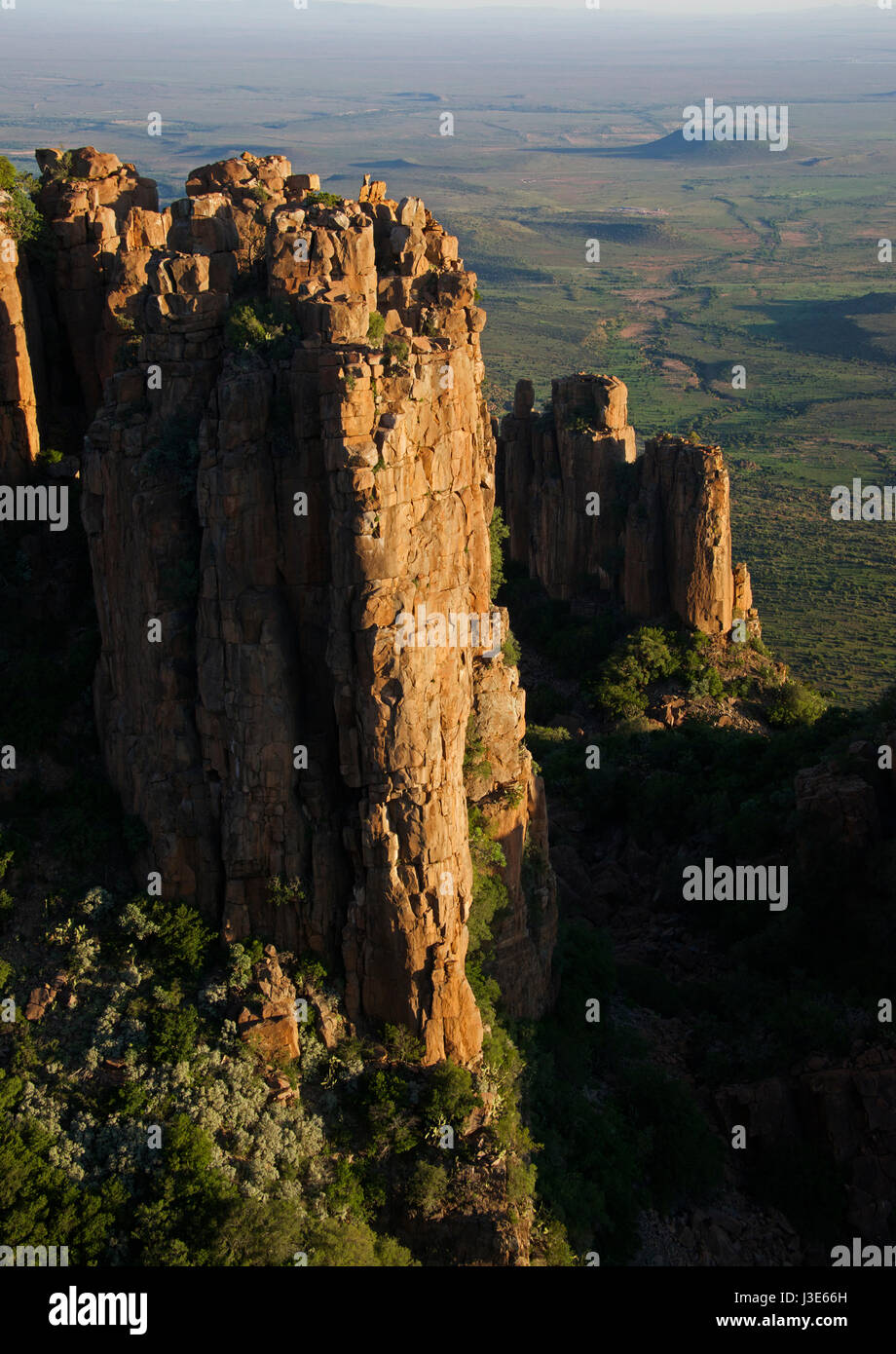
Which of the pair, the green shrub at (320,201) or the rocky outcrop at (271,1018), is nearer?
the rocky outcrop at (271,1018)

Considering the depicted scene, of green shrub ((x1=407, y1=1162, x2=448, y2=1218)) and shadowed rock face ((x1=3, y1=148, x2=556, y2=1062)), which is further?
green shrub ((x1=407, y1=1162, x2=448, y2=1218))

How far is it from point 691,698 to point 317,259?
38.4m

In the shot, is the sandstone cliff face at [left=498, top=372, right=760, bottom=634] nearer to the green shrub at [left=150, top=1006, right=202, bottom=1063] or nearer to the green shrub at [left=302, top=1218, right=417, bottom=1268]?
the green shrub at [left=150, top=1006, right=202, bottom=1063]

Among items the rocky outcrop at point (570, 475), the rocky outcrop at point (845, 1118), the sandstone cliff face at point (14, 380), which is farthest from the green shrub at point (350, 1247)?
the rocky outcrop at point (570, 475)

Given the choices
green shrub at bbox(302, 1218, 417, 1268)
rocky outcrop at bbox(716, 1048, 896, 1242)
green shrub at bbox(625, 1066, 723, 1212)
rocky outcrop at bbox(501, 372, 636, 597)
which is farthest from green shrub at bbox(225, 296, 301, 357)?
rocky outcrop at bbox(501, 372, 636, 597)

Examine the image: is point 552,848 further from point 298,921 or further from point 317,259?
point 317,259

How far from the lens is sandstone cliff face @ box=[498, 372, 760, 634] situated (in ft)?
218

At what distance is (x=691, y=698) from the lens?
64.8 metres

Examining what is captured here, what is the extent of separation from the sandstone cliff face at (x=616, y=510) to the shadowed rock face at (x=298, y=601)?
3549cm

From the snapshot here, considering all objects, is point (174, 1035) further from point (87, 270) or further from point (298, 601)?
point (87, 270)

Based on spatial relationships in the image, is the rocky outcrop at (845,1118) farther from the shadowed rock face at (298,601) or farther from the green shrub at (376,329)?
the green shrub at (376,329)

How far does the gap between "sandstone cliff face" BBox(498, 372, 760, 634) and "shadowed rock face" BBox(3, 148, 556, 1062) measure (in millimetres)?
35491

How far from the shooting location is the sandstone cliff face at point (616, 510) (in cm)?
6638

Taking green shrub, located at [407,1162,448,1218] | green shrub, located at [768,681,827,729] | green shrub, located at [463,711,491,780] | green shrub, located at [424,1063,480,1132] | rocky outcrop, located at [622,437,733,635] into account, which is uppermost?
rocky outcrop, located at [622,437,733,635]
